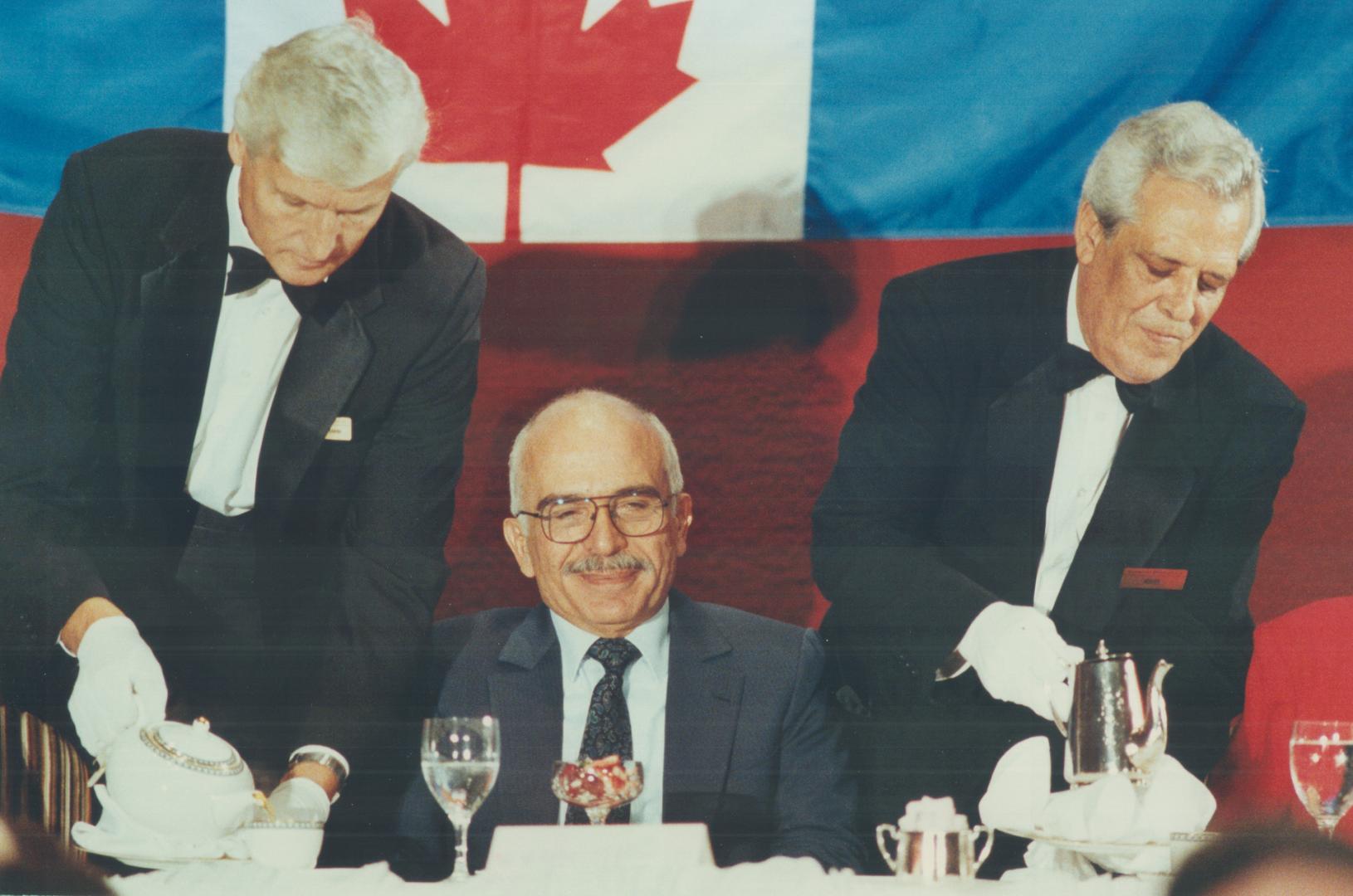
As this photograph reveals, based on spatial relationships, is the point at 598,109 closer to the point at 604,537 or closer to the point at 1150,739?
the point at 604,537

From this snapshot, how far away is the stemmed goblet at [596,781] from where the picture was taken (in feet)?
7.41

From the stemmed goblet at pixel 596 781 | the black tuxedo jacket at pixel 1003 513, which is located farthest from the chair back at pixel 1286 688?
the stemmed goblet at pixel 596 781

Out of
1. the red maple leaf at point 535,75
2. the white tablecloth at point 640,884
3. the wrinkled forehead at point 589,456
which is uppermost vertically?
the red maple leaf at point 535,75

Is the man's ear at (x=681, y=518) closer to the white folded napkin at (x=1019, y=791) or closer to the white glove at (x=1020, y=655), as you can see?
the white glove at (x=1020, y=655)

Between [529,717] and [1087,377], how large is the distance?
1.15 m

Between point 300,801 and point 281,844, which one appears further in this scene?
point 300,801

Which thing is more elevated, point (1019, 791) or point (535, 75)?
point (535, 75)

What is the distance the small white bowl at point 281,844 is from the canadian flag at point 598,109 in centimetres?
121

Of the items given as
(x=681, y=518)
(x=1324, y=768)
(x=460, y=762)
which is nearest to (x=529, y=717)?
(x=681, y=518)

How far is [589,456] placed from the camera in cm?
284

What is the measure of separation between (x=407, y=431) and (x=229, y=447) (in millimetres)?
321

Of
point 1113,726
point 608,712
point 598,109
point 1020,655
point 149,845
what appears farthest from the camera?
point 598,109

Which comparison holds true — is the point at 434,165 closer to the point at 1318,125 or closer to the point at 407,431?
the point at 407,431

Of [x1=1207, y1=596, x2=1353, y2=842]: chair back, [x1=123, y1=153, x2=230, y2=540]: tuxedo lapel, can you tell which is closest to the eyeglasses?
[x1=123, y1=153, x2=230, y2=540]: tuxedo lapel
